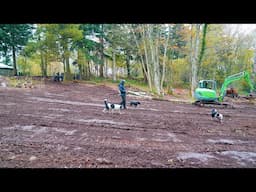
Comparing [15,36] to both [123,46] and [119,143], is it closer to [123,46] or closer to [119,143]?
[123,46]

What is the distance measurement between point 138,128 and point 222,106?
7487 mm

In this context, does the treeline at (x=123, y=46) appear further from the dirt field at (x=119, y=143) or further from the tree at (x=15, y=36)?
the dirt field at (x=119, y=143)

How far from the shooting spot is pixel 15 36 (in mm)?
21672

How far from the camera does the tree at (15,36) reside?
21.0 metres

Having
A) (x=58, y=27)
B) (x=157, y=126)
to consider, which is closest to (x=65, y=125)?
(x=157, y=126)

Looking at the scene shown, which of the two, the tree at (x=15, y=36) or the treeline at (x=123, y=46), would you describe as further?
the tree at (x=15, y=36)

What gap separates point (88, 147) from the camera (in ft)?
12.8

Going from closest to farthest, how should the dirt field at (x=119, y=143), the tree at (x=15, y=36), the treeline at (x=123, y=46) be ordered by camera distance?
the dirt field at (x=119, y=143) < the treeline at (x=123, y=46) < the tree at (x=15, y=36)

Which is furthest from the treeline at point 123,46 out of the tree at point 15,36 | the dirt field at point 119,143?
the dirt field at point 119,143

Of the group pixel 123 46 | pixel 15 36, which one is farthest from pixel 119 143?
pixel 15 36

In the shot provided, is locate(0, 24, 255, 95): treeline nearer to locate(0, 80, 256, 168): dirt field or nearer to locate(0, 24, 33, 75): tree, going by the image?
locate(0, 24, 33, 75): tree

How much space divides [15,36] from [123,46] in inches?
445

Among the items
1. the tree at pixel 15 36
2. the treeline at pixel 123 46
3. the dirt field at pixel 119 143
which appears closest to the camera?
the dirt field at pixel 119 143

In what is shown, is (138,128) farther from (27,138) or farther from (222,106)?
(222,106)
